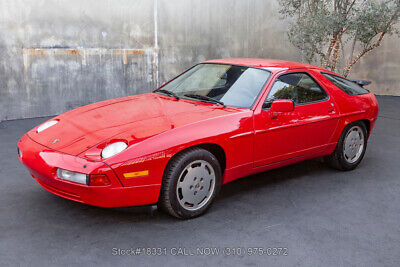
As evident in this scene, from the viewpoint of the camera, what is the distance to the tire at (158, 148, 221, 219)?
11.4ft

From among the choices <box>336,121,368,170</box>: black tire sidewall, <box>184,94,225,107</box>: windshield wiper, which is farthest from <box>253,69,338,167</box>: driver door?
<box>184,94,225,107</box>: windshield wiper

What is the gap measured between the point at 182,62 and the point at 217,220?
248 inches

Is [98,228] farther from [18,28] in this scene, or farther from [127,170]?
[18,28]

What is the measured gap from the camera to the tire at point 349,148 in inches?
198

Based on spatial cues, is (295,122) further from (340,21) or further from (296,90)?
(340,21)

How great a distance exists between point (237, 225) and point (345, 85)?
254 cm

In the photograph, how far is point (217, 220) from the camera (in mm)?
3717

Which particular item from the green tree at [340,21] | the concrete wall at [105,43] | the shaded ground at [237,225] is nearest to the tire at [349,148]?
the shaded ground at [237,225]

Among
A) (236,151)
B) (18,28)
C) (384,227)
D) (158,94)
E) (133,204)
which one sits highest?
(18,28)

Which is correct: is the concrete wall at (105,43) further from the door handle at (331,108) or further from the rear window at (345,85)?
the door handle at (331,108)

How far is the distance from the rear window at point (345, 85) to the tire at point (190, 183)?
211 cm

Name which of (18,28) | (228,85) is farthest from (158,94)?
(18,28)

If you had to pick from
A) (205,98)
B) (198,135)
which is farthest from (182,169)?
(205,98)

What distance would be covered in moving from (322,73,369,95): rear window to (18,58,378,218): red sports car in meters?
0.02
